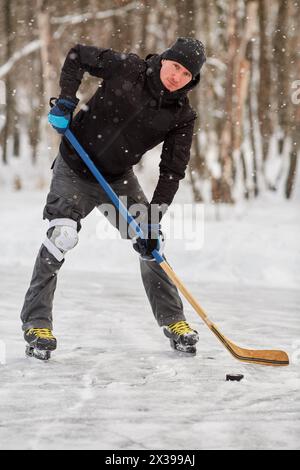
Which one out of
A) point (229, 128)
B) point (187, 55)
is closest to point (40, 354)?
point (187, 55)

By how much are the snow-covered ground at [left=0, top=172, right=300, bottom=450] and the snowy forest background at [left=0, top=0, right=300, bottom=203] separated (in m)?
4.49

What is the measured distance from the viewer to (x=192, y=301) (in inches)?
166

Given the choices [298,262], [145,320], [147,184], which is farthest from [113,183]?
[147,184]

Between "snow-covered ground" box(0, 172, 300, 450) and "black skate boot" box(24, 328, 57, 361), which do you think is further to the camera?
"black skate boot" box(24, 328, 57, 361)

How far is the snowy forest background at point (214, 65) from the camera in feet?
41.3

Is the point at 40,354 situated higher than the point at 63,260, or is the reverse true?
the point at 63,260

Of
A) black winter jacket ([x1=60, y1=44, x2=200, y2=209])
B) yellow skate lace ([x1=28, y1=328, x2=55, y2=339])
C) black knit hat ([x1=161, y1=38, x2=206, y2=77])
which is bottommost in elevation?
yellow skate lace ([x1=28, y1=328, x2=55, y2=339])

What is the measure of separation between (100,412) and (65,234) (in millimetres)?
1211

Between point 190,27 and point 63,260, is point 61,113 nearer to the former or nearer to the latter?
point 63,260

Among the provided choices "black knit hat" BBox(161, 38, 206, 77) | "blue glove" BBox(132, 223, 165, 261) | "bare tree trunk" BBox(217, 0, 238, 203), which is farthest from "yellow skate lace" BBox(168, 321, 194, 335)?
"bare tree trunk" BBox(217, 0, 238, 203)

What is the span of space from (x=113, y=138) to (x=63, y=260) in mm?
713

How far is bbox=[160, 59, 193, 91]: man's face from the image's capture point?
4000mm

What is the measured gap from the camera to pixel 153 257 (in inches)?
173

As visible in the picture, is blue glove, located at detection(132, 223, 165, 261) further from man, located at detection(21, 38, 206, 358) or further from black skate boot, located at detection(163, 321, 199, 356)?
black skate boot, located at detection(163, 321, 199, 356)
